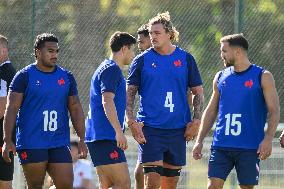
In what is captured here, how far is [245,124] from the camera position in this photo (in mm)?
11938

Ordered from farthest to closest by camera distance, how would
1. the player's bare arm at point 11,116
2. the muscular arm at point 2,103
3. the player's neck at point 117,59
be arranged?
1. the muscular arm at point 2,103
2. the player's neck at point 117,59
3. the player's bare arm at point 11,116

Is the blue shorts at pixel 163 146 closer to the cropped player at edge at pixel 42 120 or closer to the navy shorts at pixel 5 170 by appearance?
the cropped player at edge at pixel 42 120

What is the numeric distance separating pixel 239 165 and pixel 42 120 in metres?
2.27

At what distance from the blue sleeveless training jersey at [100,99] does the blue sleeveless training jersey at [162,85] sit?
264 mm

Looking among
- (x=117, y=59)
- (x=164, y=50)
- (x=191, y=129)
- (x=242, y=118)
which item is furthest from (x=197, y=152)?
(x=117, y=59)

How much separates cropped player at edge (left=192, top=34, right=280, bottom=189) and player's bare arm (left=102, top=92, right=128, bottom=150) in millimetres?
969

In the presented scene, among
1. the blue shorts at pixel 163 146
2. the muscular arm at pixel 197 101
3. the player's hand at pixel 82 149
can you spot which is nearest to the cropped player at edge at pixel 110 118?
the player's hand at pixel 82 149

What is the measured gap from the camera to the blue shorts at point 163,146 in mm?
12055

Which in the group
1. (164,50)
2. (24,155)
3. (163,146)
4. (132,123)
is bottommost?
(24,155)

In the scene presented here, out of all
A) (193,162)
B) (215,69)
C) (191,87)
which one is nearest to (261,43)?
(215,69)

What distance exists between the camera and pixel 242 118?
11.9 metres

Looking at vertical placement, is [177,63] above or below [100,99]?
above

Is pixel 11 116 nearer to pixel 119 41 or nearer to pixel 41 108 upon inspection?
pixel 41 108

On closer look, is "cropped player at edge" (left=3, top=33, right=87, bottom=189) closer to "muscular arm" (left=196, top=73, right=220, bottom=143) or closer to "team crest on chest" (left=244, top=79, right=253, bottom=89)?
"muscular arm" (left=196, top=73, right=220, bottom=143)
